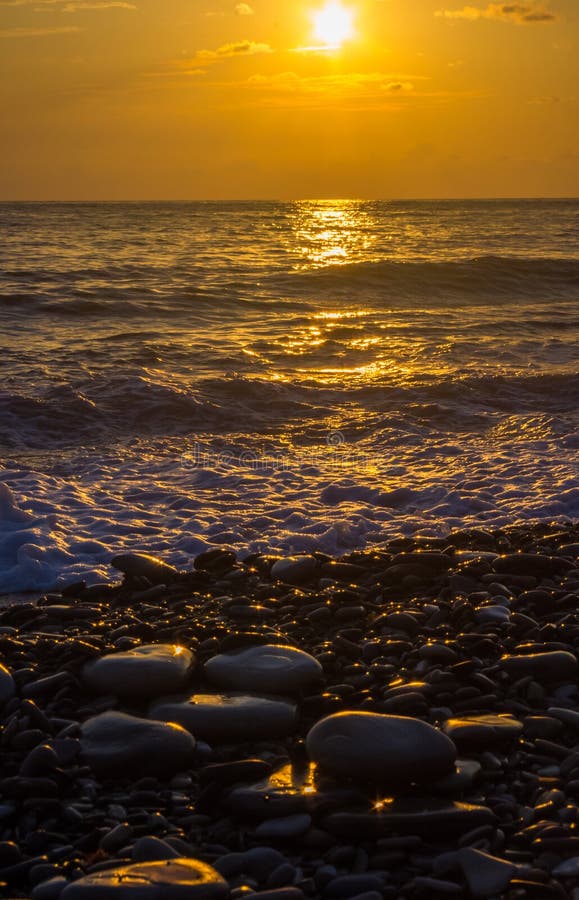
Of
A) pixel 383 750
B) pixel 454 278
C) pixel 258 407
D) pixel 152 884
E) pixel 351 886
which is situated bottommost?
pixel 351 886

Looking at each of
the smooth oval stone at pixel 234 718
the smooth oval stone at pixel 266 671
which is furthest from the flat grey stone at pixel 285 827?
the smooth oval stone at pixel 266 671

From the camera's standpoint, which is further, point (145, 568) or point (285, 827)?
point (145, 568)

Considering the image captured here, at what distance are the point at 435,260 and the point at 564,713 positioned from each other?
82.7ft

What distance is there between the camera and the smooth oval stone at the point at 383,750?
3.53m

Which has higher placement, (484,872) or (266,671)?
(266,671)

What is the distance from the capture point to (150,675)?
4.35 metres

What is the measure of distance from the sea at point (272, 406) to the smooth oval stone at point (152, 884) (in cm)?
351

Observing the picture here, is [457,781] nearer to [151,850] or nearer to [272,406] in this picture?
[151,850]

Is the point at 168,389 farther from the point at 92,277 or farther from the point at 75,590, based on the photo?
the point at 92,277

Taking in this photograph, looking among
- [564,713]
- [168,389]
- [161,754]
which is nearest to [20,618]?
[161,754]

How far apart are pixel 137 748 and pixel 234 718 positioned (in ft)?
1.47

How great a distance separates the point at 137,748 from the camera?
379 centimetres

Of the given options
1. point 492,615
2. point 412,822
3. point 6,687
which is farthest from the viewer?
point 492,615

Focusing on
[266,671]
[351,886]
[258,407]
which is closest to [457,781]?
[351,886]
